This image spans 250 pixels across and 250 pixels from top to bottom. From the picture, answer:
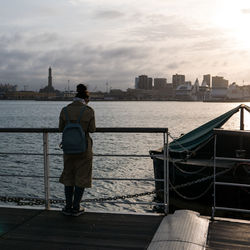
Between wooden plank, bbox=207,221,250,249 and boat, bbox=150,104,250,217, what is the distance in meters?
5.49

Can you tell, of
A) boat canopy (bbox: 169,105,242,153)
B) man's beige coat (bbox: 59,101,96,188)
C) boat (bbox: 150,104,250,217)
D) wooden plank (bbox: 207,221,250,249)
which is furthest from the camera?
boat canopy (bbox: 169,105,242,153)

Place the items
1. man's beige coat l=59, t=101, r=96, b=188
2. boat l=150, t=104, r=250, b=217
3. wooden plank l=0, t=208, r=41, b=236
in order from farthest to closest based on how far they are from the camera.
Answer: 1. boat l=150, t=104, r=250, b=217
2. man's beige coat l=59, t=101, r=96, b=188
3. wooden plank l=0, t=208, r=41, b=236

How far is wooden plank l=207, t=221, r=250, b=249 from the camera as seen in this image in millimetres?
4504

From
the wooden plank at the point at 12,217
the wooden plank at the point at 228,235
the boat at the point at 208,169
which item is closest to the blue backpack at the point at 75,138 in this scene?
the wooden plank at the point at 12,217

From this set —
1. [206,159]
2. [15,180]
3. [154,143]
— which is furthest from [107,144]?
[206,159]

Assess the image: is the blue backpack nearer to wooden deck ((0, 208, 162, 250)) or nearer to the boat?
wooden deck ((0, 208, 162, 250))

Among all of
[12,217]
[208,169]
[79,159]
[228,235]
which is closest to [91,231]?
[79,159]

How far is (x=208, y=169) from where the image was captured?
11.6 meters

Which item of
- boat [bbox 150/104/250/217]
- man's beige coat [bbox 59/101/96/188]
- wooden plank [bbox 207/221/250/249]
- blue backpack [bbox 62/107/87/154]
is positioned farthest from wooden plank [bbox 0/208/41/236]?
boat [bbox 150/104/250/217]

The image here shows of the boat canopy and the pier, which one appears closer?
the pier

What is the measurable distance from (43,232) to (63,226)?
1.04ft

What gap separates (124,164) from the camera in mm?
25016

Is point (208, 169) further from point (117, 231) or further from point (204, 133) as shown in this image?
point (117, 231)

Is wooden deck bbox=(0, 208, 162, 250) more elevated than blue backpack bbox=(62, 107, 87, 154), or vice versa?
blue backpack bbox=(62, 107, 87, 154)
